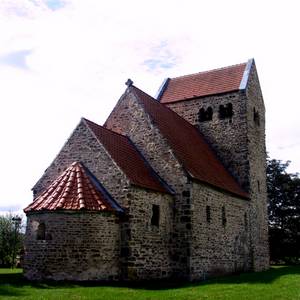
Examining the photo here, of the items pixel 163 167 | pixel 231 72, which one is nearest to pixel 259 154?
pixel 231 72

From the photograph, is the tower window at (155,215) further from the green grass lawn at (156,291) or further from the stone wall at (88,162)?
the green grass lawn at (156,291)

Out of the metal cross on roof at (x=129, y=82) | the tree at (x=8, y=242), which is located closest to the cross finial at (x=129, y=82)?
the metal cross on roof at (x=129, y=82)

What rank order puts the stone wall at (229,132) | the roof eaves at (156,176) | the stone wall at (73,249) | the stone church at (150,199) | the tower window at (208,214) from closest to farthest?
the stone wall at (73,249), the stone church at (150,199), the roof eaves at (156,176), the tower window at (208,214), the stone wall at (229,132)

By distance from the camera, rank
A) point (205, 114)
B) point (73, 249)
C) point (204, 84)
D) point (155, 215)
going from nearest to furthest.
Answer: point (73, 249), point (155, 215), point (205, 114), point (204, 84)

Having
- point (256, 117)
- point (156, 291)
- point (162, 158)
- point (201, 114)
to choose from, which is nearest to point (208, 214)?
point (162, 158)

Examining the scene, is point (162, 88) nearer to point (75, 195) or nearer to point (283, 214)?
point (75, 195)

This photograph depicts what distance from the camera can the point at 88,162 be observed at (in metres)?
19.1

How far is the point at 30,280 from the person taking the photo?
55.1 ft

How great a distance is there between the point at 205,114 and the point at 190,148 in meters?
5.29

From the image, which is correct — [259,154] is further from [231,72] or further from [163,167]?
[163,167]

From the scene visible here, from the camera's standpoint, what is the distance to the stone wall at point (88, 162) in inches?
715

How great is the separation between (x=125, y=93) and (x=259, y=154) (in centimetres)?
1046

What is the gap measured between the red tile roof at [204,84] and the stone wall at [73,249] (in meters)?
12.9

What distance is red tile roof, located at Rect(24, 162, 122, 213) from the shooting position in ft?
55.7
